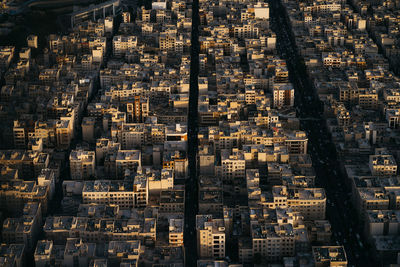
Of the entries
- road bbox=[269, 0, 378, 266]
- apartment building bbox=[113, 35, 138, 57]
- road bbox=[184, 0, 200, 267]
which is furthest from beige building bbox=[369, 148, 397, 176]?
apartment building bbox=[113, 35, 138, 57]

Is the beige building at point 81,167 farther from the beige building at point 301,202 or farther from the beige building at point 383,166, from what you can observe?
the beige building at point 383,166

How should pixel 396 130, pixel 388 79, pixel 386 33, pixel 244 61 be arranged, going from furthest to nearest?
pixel 386 33
pixel 244 61
pixel 388 79
pixel 396 130

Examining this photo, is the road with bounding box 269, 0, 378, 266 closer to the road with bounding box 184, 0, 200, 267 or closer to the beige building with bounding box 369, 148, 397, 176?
the beige building with bounding box 369, 148, 397, 176

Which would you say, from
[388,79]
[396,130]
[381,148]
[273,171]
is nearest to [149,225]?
[273,171]

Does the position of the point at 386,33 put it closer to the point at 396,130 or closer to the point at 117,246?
the point at 396,130

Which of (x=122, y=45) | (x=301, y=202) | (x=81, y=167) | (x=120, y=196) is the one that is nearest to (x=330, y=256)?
(x=301, y=202)

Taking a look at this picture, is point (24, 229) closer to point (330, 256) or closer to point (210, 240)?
→ point (210, 240)

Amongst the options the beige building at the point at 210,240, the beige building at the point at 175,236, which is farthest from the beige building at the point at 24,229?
the beige building at the point at 210,240
